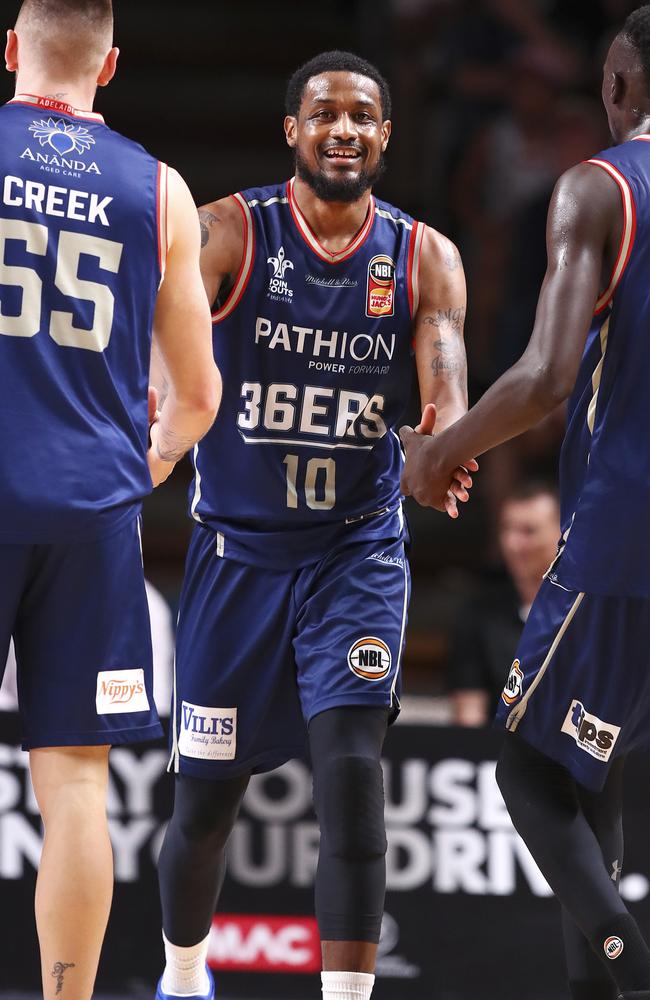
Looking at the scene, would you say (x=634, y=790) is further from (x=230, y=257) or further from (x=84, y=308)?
(x=84, y=308)

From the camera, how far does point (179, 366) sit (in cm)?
376

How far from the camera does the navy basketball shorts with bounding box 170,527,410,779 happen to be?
4.15 meters

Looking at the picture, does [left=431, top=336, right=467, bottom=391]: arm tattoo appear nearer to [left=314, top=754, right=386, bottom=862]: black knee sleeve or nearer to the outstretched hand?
the outstretched hand

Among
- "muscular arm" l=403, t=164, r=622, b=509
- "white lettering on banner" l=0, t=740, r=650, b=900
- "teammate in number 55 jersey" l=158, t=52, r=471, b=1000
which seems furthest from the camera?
"white lettering on banner" l=0, t=740, r=650, b=900

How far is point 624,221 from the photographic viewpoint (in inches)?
134

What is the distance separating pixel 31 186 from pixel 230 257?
37.2 inches

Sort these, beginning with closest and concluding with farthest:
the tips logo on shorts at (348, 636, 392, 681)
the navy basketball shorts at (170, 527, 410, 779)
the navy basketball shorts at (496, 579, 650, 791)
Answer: the navy basketball shorts at (496, 579, 650, 791)
the tips logo on shorts at (348, 636, 392, 681)
the navy basketball shorts at (170, 527, 410, 779)

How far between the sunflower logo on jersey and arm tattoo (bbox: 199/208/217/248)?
2.53ft

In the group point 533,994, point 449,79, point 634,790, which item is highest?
point 449,79

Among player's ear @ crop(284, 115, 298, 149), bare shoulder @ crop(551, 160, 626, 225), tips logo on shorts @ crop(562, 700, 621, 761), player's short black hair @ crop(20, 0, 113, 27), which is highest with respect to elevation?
player's short black hair @ crop(20, 0, 113, 27)

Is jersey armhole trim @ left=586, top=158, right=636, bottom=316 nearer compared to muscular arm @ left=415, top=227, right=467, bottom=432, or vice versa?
jersey armhole trim @ left=586, top=158, right=636, bottom=316

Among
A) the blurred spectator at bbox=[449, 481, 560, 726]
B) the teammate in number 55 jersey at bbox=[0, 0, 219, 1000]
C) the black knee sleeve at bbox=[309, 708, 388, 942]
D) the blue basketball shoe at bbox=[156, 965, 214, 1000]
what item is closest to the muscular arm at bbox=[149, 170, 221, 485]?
the teammate in number 55 jersey at bbox=[0, 0, 219, 1000]

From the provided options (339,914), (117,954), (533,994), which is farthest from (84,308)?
(533,994)

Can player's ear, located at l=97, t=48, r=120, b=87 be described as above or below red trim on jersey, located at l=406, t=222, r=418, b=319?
above
